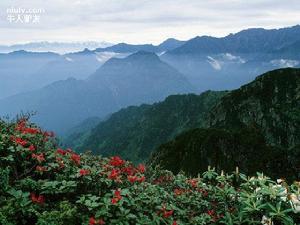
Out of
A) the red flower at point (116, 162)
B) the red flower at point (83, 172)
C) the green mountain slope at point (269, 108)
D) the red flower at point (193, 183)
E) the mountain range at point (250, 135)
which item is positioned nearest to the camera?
the red flower at point (83, 172)

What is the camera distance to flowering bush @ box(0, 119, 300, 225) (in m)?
9.07

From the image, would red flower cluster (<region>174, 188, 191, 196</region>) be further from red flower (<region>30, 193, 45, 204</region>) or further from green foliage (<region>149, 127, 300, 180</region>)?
green foliage (<region>149, 127, 300, 180</region>)

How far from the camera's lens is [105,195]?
937 centimetres

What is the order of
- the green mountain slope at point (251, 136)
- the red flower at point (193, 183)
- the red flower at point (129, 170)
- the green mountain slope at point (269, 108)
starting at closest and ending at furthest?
the red flower at point (129, 170)
the red flower at point (193, 183)
the green mountain slope at point (251, 136)
the green mountain slope at point (269, 108)

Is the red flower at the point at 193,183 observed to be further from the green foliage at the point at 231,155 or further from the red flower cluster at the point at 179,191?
the green foliage at the point at 231,155

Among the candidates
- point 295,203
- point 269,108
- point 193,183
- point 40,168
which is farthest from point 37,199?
point 269,108

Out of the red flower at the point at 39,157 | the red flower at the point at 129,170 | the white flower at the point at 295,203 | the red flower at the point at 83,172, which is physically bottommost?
the white flower at the point at 295,203

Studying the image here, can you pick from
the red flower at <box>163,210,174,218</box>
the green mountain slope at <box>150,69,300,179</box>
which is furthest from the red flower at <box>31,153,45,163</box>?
the green mountain slope at <box>150,69,300,179</box>

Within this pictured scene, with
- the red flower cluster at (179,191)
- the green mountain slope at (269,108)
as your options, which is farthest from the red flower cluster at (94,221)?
the green mountain slope at (269,108)

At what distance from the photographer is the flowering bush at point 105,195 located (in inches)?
357

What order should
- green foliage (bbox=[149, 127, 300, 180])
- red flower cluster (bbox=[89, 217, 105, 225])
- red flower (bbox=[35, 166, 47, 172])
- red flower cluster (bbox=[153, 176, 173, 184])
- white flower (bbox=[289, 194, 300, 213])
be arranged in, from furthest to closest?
green foliage (bbox=[149, 127, 300, 180]), red flower cluster (bbox=[153, 176, 173, 184]), red flower (bbox=[35, 166, 47, 172]), white flower (bbox=[289, 194, 300, 213]), red flower cluster (bbox=[89, 217, 105, 225])

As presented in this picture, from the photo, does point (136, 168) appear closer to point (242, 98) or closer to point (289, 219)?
point (289, 219)

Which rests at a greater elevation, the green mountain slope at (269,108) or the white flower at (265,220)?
the white flower at (265,220)

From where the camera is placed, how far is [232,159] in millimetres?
78875
